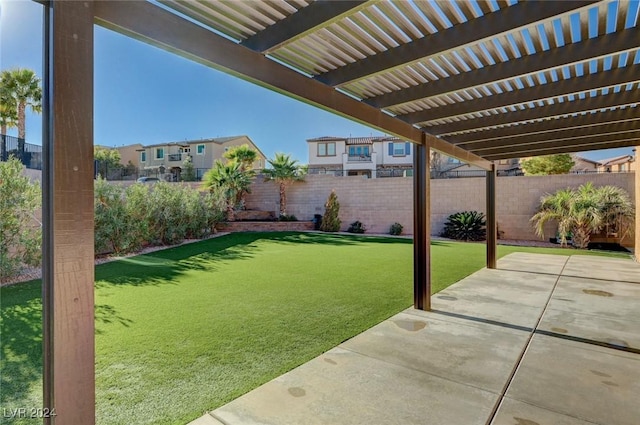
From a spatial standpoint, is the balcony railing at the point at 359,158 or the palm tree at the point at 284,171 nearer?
the palm tree at the point at 284,171

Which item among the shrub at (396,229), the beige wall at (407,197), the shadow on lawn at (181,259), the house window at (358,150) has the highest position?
the house window at (358,150)

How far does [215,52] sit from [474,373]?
3.42 metres

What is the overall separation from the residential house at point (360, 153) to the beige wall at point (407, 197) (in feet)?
41.6

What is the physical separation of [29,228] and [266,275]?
4974mm

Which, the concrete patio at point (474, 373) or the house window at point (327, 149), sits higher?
the house window at point (327, 149)

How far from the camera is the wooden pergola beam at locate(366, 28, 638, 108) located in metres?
2.78

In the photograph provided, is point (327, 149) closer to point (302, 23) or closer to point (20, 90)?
point (20, 90)

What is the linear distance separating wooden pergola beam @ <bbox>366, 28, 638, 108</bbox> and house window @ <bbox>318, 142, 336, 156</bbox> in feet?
90.4

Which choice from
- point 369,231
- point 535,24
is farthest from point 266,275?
point 369,231

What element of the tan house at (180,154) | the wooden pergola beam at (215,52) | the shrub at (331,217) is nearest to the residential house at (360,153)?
the tan house at (180,154)

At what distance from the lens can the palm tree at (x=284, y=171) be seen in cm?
1798

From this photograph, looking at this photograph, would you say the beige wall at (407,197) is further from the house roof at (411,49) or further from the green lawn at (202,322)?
the house roof at (411,49)

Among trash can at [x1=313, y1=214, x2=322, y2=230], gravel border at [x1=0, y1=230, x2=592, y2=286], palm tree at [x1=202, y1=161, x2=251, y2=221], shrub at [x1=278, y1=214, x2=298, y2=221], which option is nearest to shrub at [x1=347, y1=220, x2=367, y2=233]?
gravel border at [x1=0, y1=230, x2=592, y2=286]

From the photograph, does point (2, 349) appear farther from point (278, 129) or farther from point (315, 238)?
point (278, 129)
